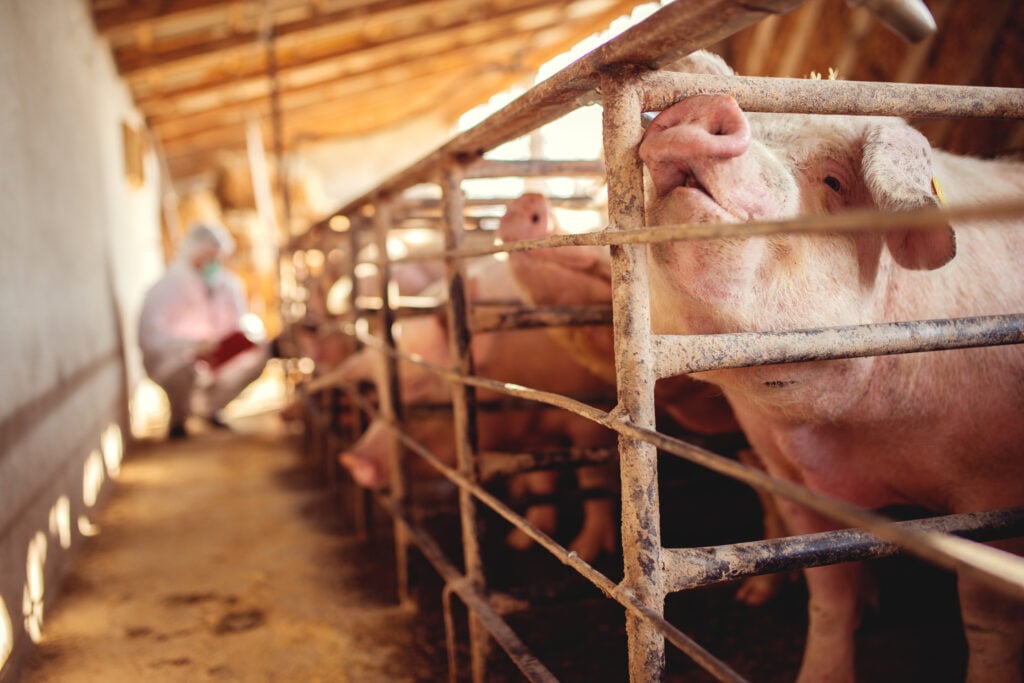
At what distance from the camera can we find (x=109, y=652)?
245 cm

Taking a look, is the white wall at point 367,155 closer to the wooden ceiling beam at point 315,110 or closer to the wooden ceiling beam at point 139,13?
the wooden ceiling beam at point 315,110

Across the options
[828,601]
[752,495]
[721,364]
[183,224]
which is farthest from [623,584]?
[183,224]

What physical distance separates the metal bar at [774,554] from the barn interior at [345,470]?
86 millimetres

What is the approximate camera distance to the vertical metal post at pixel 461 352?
1916mm

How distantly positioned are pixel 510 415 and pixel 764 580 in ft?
3.67

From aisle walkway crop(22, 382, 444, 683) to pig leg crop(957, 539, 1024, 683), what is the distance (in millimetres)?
1414

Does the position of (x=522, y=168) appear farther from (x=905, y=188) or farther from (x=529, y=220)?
(x=905, y=188)

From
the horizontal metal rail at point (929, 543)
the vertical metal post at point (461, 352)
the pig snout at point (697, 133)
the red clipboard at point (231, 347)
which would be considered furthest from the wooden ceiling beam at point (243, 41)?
the horizontal metal rail at point (929, 543)

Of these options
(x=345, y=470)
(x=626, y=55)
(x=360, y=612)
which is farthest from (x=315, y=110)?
(x=626, y=55)

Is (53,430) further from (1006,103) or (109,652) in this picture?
(1006,103)

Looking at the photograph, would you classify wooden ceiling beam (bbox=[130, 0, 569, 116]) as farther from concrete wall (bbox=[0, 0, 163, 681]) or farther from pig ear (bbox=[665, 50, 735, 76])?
pig ear (bbox=[665, 50, 735, 76])

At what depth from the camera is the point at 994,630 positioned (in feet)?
5.10

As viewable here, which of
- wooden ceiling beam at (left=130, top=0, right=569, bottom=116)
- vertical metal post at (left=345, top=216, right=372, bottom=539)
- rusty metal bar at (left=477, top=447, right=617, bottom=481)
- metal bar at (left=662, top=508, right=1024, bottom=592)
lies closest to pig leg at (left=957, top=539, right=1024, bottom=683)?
metal bar at (left=662, top=508, right=1024, bottom=592)

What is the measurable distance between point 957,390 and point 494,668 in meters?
1.25
